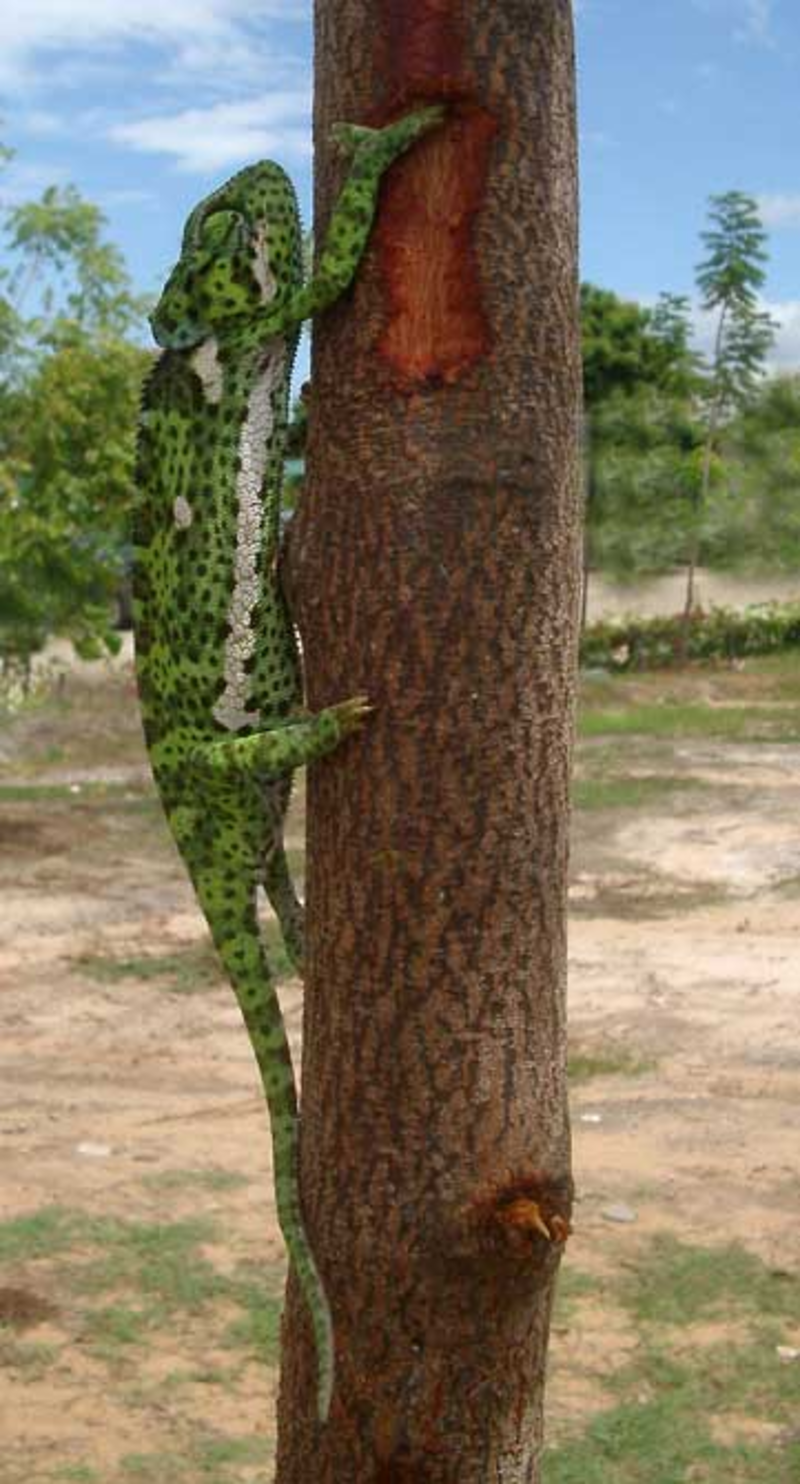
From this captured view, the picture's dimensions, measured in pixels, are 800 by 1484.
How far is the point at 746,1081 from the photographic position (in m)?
9.05

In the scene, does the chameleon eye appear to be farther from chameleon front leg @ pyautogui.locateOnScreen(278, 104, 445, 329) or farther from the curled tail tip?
the curled tail tip

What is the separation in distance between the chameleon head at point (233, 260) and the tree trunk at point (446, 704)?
344 mm

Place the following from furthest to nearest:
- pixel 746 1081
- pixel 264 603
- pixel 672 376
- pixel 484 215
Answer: pixel 672 376 → pixel 746 1081 → pixel 264 603 → pixel 484 215

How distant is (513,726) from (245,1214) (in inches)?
186

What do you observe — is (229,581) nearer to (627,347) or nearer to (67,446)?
(67,446)

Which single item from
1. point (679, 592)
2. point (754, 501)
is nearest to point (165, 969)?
point (754, 501)

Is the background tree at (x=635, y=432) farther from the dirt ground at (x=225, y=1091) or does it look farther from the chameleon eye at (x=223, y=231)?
the chameleon eye at (x=223, y=231)

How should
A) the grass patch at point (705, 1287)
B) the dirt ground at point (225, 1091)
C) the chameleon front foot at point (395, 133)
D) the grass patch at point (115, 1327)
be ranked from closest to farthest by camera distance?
the chameleon front foot at point (395, 133)
the dirt ground at point (225, 1091)
the grass patch at point (115, 1327)
the grass patch at point (705, 1287)

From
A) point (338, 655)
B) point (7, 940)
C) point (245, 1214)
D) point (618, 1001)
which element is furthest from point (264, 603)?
point (7, 940)

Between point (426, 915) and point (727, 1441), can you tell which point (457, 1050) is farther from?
point (727, 1441)

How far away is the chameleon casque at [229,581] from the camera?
3240 millimetres

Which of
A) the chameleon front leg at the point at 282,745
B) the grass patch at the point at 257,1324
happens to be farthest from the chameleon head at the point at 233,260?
the grass patch at the point at 257,1324

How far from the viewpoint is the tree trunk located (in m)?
2.84

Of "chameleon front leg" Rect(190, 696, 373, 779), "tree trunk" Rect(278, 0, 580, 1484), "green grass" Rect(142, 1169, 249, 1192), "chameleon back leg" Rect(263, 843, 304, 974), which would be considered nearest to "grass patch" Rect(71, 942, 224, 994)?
"green grass" Rect(142, 1169, 249, 1192)
